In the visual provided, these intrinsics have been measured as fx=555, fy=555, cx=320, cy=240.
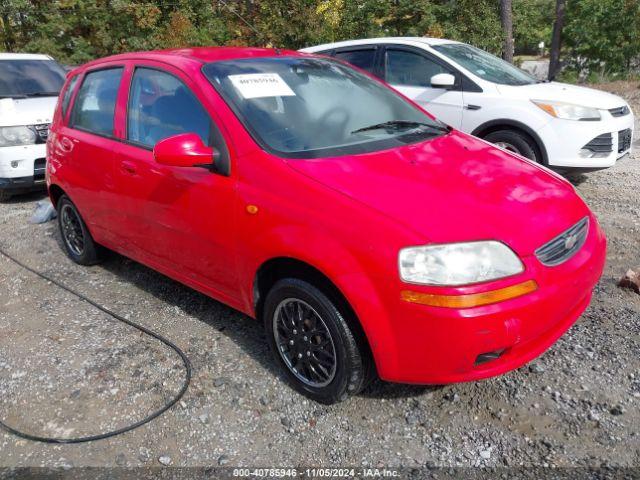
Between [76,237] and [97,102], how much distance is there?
1.27 m

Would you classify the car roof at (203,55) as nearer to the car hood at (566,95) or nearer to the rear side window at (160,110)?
the rear side window at (160,110)

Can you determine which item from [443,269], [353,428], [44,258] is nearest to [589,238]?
[443,269]

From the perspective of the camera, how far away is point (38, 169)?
6434mm

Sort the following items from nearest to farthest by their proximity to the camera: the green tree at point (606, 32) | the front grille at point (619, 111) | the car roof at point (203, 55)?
the car roof at point (203, 55)
the front grille at point (619, 111)
the green tree at point (606, 32)

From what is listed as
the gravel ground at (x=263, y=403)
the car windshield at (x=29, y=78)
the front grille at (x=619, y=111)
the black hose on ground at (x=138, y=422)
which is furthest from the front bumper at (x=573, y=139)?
the car windshield at (x=29, y=78)

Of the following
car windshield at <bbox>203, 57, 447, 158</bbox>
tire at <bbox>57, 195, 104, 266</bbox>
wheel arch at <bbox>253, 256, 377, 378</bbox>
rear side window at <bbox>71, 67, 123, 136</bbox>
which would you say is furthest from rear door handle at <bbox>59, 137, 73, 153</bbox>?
wheel arch at <bbox>253, 256, 377, 378</bbox>

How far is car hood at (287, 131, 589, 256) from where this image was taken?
7.70 ft

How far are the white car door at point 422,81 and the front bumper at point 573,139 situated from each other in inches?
38.9

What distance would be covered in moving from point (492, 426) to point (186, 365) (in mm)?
1672

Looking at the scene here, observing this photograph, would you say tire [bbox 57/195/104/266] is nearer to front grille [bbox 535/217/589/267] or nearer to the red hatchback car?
the red hatchback car

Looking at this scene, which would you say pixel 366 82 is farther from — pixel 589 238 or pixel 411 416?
pixel 411 416

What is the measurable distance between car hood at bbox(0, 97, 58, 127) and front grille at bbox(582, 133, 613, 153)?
19.7 feet

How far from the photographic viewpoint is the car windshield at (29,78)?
7098 millimetres

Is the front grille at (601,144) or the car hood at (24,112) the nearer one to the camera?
the front grille at (601,144)
